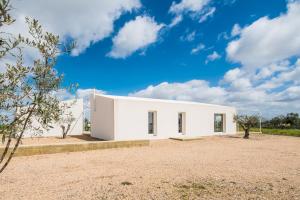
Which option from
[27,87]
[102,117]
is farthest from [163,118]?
[27,87]

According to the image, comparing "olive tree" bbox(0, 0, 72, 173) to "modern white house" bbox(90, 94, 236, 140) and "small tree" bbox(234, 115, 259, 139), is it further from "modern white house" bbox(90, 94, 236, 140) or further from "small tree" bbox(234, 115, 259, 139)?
"small tree" bbox(234, 115, 259, 139)

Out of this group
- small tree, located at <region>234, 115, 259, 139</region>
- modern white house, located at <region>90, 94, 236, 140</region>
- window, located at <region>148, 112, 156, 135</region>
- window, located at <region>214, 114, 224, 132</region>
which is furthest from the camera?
window, located at <region>214, 114, 224, 132</region>

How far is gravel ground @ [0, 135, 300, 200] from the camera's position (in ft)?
21.0

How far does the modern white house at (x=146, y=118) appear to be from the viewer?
18766 millimetres

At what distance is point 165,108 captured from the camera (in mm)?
21484

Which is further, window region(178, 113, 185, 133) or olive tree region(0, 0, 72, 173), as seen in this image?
window region(178, 113, 185, 133)

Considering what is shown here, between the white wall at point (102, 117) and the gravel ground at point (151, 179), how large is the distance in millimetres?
7773

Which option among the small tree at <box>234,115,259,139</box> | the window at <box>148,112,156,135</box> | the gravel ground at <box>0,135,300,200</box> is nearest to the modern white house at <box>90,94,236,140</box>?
the window at <box>148,112,156,135</box>

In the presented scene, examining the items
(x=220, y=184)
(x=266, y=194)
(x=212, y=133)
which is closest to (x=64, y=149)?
(x=220, y=184)

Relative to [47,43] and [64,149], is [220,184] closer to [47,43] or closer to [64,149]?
[47,43]

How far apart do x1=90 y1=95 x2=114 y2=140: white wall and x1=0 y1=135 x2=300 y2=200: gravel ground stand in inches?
306

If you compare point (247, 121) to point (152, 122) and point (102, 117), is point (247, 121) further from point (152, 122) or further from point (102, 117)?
point (102, 117)

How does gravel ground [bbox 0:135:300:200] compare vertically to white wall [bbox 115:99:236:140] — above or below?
below

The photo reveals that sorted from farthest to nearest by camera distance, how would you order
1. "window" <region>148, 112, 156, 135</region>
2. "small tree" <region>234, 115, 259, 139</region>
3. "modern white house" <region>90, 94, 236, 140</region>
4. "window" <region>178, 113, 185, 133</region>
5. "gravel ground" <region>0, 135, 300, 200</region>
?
"window" <region>178, 113, 185, 133</region> < "small tree" <region>234, 115, 259, 139</region> < "window" <region>148, 112, 156, 135</region> < "modern white house" <region>90, 94, 236, 140</region> < "gravel ground" <region>0, 135, 300, 200</region>
